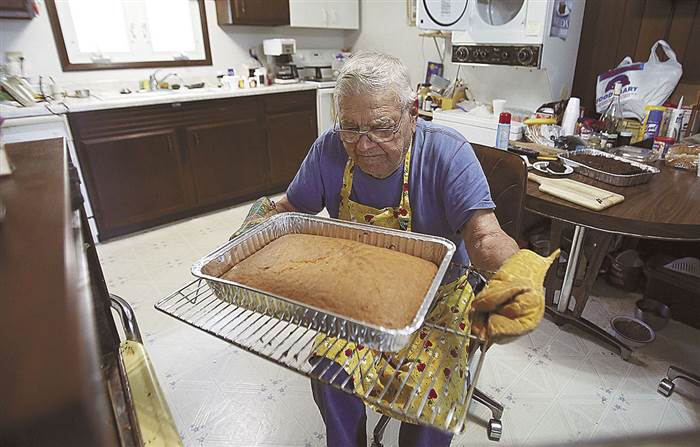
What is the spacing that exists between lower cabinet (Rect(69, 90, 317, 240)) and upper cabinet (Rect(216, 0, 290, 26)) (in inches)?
25.6

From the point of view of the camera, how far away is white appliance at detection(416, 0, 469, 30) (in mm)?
2449

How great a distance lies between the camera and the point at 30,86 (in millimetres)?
2619

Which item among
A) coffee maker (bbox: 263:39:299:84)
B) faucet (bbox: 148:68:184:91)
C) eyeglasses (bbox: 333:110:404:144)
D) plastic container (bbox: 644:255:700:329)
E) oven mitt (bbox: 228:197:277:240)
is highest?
coffee maker (bbox: 263:39:299:84)

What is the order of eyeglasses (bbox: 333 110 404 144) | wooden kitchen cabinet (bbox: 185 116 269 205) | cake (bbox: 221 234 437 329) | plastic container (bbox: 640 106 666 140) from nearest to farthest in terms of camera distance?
cake (bbox: 221 234 437 329) < eyeglasses (bbox: 333 110 404 144) < plastic container (bbox: 640 106 666 140) < wooden kitchen cabinet (bbox: 185 116 269 205)

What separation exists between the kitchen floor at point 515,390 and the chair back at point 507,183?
2.33 ft

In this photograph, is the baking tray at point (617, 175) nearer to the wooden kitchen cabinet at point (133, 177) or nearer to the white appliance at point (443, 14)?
the white appliance at point (443, 14)

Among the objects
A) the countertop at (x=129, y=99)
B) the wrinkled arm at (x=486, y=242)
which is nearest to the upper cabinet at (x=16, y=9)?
the countertop at (x=129, y=99)

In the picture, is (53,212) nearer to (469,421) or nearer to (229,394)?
(229,394)

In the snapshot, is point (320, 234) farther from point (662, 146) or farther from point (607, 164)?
point (662, 146)

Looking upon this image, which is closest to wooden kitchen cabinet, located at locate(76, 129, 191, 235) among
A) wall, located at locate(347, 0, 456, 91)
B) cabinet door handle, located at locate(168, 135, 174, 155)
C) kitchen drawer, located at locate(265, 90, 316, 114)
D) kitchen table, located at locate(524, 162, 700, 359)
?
cabinet door handle, located at locate(168, 135, 174, 155)

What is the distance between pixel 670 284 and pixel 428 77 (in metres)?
2.29

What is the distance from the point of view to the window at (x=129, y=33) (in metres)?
2.79

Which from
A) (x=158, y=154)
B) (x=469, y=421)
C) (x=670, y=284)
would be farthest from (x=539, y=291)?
(x=158, y=154)

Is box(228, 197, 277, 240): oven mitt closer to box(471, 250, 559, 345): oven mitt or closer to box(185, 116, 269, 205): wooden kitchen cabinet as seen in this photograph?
box(471, 250, 559, 345): oven mitt
